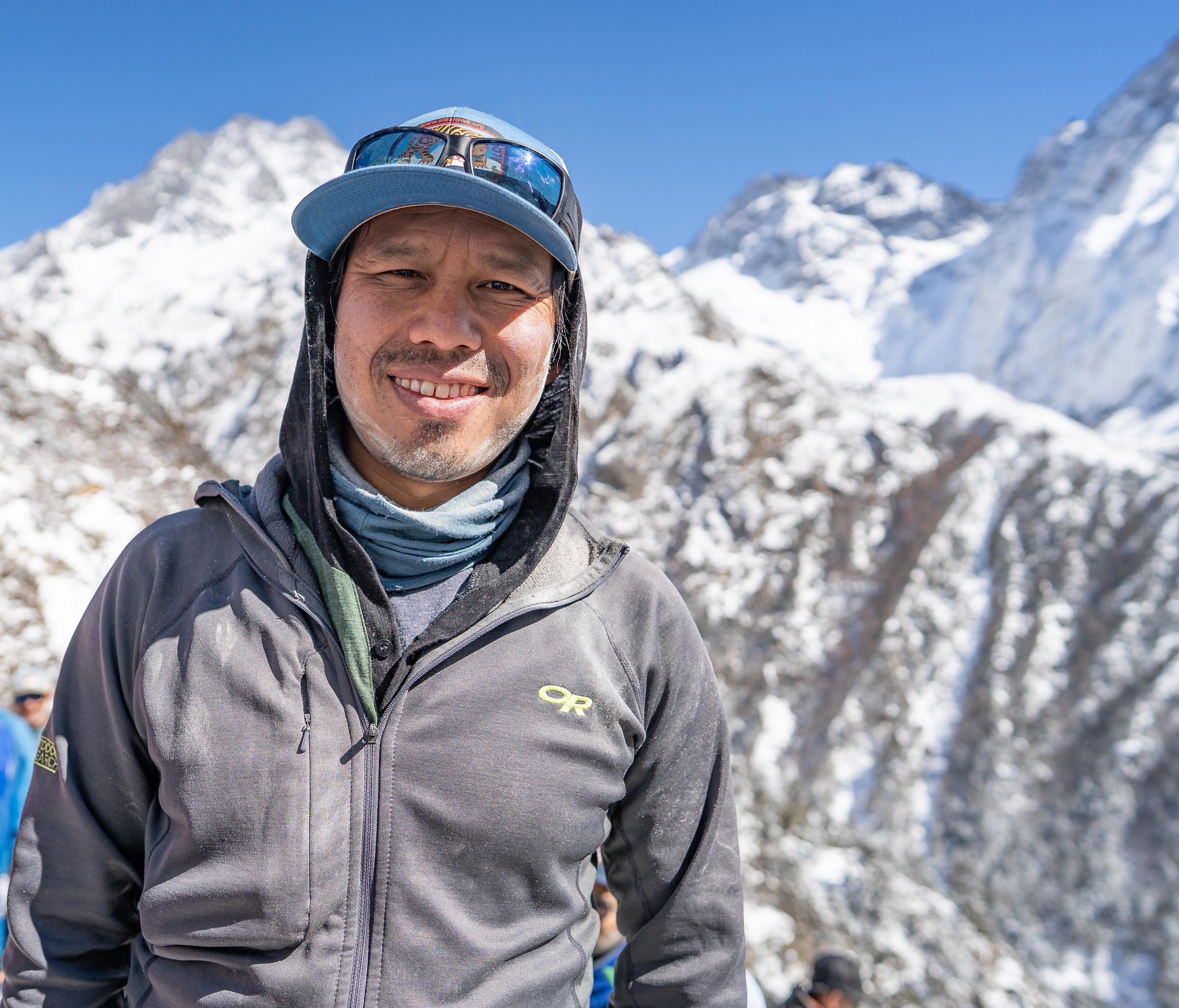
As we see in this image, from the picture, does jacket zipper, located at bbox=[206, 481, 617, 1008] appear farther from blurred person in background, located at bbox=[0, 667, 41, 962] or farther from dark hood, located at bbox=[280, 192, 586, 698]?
blurred person in background, located at bbox=[0, 667, 41, 962]

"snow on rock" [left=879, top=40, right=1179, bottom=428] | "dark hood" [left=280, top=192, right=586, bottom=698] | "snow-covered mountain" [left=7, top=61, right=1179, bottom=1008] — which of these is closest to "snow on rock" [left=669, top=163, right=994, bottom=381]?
"snow on rock" [left=879, top=40, right=1179, bottom=428]

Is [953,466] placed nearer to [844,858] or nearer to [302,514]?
[844,858]

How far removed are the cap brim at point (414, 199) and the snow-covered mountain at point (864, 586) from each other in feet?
24.1

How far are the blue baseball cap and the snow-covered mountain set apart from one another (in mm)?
7319

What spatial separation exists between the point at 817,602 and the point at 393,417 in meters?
25.2

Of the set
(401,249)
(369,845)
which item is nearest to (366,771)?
(369,845)

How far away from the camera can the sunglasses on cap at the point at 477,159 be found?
1720mm

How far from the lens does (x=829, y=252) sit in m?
107

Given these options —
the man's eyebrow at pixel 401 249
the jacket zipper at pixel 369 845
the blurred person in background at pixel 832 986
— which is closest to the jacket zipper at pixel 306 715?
the jacket zipper at pixel 369 845

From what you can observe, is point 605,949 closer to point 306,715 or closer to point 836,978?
point 836,978

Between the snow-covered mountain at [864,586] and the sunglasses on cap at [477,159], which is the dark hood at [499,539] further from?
the snow-covered mountain at [864,586]

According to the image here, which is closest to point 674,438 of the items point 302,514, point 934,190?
point 302,514

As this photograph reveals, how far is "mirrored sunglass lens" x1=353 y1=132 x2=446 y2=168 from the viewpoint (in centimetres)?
172

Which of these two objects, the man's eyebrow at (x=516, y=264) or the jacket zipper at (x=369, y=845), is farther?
the man's eyebrow at (x=516, y=264)
